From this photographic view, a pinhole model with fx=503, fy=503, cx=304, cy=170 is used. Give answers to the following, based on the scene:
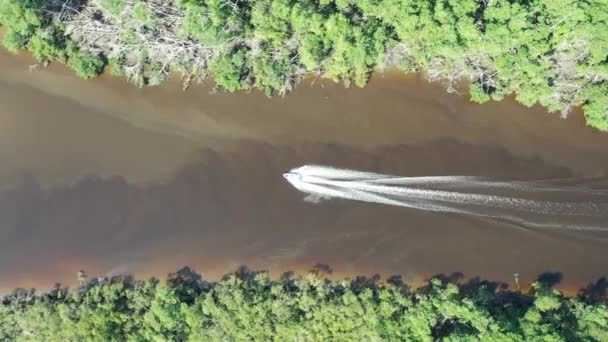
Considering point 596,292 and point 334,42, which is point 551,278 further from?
point 334,42

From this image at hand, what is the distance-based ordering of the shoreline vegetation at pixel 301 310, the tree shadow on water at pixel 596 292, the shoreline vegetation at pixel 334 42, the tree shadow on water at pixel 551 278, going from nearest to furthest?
the shoreline vegetation at pixel 334 42 → the shoreline vegetation at pixel 301 310 → the tree shadow on water at pixel 596 292 → the tree shadow on water at pixel 551 278

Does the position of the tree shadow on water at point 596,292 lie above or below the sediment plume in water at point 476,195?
below

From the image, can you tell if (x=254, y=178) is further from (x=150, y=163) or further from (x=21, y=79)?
(x=21, y=79)

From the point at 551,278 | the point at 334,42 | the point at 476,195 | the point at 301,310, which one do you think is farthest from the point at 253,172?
the point at 551,278

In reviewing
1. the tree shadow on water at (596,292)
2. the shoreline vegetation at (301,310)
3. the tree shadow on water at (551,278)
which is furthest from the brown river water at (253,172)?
the shoreline vegetation at (301,310)

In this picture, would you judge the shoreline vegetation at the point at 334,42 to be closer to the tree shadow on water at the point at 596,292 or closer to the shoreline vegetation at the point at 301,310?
the tree shadow on water at the point at 596,292

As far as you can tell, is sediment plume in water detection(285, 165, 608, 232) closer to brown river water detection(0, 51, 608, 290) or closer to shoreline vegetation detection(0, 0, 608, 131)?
brown river water detection(0, 51, 608, 290)

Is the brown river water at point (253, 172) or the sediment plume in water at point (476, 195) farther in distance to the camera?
the brown river water at point (253, 172)

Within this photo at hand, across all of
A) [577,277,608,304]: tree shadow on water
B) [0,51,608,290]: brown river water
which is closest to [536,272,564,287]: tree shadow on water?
[0,51,608,290]: brown river water
